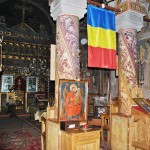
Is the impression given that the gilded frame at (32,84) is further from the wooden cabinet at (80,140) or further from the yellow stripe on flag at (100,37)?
the wooden cabinet at (80,140)

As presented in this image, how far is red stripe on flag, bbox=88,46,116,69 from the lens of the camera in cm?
450

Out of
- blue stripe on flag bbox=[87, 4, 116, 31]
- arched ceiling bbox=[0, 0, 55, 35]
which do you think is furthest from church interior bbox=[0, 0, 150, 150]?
arched ceiling bbox=[0, 0, 55, 35]

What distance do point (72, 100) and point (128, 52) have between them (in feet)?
6.91

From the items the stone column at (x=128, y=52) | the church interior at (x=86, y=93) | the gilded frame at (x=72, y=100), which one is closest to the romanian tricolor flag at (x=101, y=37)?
the church interior at (x=86, y=93)

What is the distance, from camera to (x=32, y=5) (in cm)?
1343

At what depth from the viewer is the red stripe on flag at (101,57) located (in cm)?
450

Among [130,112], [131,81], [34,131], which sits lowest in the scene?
[34,131]

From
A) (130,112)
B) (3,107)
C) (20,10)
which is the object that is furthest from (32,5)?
(130,112)

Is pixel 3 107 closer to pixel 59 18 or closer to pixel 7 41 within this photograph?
pixel 7 41

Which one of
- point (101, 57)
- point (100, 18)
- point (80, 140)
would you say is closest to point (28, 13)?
point (100, 18)

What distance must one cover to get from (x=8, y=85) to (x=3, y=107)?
1363mm

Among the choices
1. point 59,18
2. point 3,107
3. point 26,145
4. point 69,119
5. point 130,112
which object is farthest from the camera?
point 3,107

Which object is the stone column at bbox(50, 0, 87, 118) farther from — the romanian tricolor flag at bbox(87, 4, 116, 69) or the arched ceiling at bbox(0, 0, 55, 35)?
the arched ceiling at bbox(0, 0, 55, 35)

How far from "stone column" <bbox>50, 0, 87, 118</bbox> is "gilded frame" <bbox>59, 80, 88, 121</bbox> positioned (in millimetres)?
286
